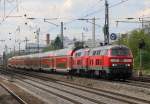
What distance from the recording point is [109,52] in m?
39.3

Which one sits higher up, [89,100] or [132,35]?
[132,35]

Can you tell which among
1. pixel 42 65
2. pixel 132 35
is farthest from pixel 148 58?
pixel 42 65

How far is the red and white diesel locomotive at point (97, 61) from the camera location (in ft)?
129

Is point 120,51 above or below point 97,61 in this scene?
above

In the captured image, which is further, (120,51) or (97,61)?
(97,61)

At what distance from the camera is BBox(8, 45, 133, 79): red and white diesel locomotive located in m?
39.2

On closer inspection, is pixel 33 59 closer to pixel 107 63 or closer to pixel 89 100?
pixel 107 63

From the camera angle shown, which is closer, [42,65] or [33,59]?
[42,65]

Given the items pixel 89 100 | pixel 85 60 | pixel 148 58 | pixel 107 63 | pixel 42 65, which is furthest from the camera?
pixel 148 58

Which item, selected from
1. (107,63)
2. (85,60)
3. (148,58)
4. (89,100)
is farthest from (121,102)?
(148,58)

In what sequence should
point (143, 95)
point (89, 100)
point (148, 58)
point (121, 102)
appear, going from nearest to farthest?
1. point (121, 102)
2. point (89, 100)
3. point (143, 95)
4. point (148, 58)

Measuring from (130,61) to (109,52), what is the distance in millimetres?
1919

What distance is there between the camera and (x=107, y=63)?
39.2 m

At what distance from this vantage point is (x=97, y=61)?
1658 inches
